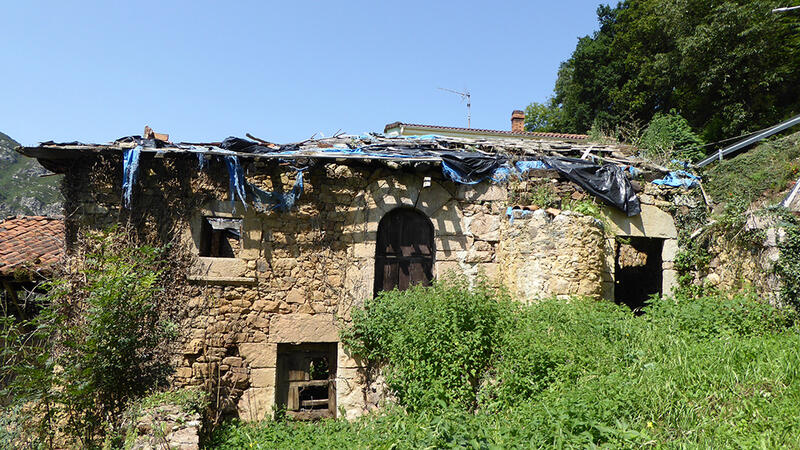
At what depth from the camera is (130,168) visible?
7.27 m

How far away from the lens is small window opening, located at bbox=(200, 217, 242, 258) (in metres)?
7.85

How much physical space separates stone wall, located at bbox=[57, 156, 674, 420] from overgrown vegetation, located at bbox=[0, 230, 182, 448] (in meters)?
1.26

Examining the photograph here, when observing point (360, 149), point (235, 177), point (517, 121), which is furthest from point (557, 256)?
point (517, 121)

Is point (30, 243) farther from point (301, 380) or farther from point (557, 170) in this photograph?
point (557, 170)

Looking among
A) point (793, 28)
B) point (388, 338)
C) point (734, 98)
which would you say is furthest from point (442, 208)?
point (793, 28)

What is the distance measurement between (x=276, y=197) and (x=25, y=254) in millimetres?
4459

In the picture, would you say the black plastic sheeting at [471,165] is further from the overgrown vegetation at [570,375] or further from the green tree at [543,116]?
the green tree at [543,116]

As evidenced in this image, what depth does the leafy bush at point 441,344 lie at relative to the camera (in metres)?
5.97

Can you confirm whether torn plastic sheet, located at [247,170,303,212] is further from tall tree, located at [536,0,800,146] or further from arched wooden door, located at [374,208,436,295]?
tall tree, located at [536,0,800,146]

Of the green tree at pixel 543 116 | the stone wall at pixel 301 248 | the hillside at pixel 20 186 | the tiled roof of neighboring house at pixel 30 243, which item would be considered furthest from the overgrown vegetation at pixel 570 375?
the hillside at pixel 20 186

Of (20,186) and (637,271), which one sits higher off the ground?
(20,186)

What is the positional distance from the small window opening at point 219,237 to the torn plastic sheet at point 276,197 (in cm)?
46

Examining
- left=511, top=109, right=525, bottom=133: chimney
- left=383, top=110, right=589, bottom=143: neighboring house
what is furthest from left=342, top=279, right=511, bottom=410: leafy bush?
left=511, top=109, right=525, bottom=133: chimney

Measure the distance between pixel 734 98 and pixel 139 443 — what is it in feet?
64.5
